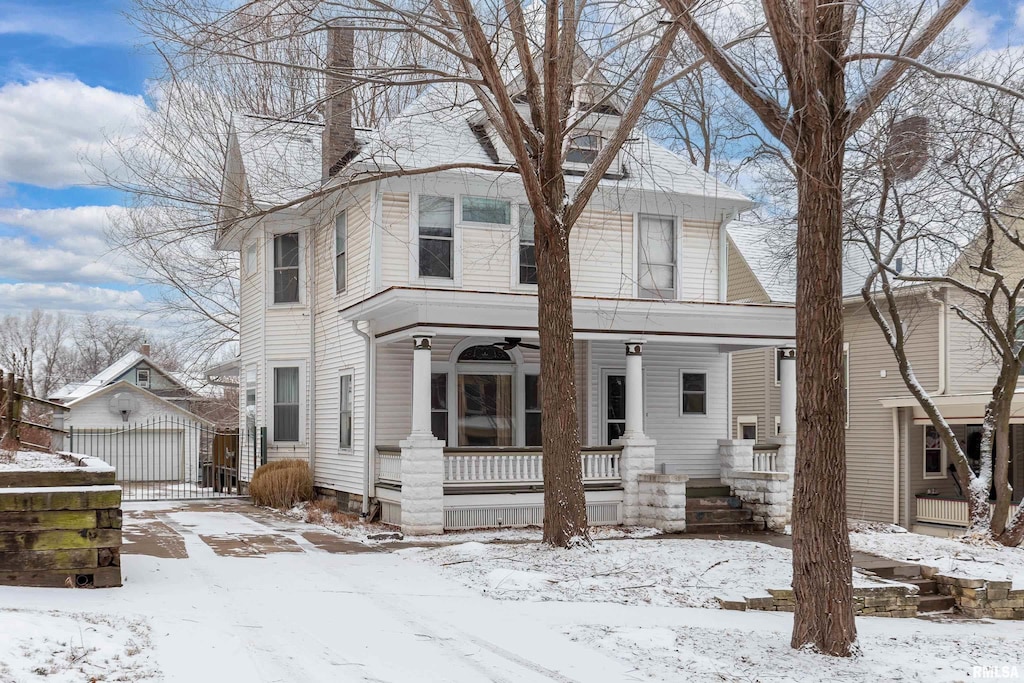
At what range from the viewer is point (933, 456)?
2372cm

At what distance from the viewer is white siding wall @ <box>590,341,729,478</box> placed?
2000 cm

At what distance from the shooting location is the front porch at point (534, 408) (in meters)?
15.6

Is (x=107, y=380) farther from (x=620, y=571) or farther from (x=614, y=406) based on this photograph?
(x=620, y=571)

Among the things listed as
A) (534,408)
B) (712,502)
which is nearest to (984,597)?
(712,502)

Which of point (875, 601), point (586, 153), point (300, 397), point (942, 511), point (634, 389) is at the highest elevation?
point (586, 153)

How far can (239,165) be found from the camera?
22.9 meters

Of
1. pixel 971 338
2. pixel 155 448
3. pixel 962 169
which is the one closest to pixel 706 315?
pixel 962 169

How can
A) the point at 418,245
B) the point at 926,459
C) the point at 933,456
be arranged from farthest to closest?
the point at 933,456
the point at 926,459
the point at 418,245

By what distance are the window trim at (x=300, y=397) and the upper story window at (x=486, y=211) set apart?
553cm

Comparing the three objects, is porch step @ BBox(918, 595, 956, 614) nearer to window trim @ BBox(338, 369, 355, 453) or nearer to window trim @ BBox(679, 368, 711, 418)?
window trim @ BBox(679, 368, 711, 418)

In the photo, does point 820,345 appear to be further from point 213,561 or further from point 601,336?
point 601,336

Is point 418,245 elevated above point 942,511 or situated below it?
above

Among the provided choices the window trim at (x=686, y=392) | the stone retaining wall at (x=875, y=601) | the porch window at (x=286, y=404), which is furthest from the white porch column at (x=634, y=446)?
the porch window at (x=286, y=404)

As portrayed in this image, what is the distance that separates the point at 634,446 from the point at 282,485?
23.8 ft
